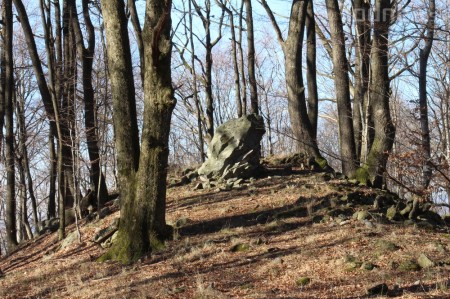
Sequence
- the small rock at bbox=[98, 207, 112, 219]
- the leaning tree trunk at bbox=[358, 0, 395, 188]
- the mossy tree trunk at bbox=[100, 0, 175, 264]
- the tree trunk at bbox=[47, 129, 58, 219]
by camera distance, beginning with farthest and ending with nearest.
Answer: the tree trunk at bbox=[47, 129, 58, 219] < the small rock at bbox=[98, 207, 112, 219] < the leaning tree trunk at bbox=[358, 0, 395, 188] < the mossy tree trunk at bbox=[100, 0, 175, 264]

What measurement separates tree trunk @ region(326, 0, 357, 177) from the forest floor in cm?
176

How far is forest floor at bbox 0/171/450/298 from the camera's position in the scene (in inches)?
272

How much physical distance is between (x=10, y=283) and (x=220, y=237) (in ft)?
12.0

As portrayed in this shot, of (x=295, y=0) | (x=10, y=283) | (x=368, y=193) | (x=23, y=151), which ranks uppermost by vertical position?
(x=295, y=0)

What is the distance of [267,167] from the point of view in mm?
14680

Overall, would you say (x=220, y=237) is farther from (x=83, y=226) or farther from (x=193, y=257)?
(x=83, y=226)

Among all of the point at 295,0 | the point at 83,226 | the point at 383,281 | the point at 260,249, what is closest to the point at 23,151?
the point at 83,226

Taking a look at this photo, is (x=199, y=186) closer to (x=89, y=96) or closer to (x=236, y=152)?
(x=236, y=152)

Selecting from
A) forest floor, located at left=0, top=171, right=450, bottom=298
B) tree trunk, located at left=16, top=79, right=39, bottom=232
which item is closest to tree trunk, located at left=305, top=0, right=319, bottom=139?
forest floor, located at left=0, top=171, right=450, bottom=298

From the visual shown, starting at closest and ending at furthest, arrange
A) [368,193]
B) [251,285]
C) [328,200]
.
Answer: [251,285], [328,200], [368,193]

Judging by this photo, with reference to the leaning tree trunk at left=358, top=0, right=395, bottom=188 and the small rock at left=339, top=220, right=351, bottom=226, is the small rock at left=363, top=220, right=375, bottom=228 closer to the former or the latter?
the small rock at left=339, top=220, right=351, bottom=226

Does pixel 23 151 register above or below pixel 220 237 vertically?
above

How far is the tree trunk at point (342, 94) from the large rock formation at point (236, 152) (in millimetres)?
1987

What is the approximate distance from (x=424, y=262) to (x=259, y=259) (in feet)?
7.52
